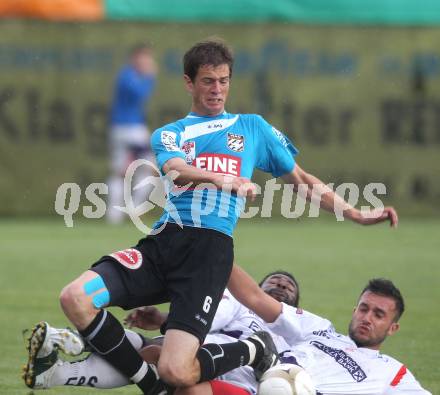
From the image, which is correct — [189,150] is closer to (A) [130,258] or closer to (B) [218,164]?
(B) [218,164]

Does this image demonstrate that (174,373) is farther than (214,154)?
No

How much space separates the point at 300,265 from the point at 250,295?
217 inches

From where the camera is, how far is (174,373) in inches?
219

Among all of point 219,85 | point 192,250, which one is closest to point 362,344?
point 192,250

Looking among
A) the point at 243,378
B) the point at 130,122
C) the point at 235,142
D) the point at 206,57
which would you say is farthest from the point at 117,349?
the point at 130,122

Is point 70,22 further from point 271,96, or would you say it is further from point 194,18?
point 271,96

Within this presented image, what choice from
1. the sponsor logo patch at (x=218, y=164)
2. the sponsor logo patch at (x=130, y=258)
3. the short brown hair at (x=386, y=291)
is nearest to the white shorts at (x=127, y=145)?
the short brown hair at (x=386, y=291)

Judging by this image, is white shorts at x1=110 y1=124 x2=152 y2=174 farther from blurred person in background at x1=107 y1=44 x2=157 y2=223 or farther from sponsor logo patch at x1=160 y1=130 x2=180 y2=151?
sponsor logo patch at x1=160 y1=130 x2=180 y2=151

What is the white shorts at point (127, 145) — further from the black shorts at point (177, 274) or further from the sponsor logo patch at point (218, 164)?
the black shorts at point (177, 274)

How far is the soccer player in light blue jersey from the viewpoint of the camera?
5.67 meters

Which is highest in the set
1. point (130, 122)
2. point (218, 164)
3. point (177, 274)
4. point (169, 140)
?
point (169, 140)

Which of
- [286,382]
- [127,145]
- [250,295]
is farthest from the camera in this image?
[127,145]

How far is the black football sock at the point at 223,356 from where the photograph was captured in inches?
225

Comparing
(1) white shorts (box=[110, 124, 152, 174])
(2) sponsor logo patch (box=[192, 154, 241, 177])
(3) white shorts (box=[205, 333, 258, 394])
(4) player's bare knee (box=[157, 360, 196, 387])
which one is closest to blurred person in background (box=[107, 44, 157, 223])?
(1) white shorts (box=[110, 124, 152, 174])
